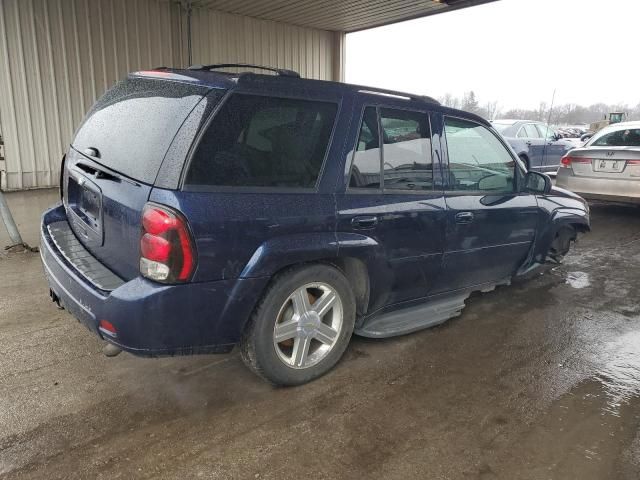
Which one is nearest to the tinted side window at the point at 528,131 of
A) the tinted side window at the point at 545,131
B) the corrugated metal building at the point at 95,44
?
the tinted side window at the point at 545,131

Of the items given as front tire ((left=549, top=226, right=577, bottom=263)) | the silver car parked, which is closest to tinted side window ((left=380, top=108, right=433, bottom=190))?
front tire ((left=549, top=226, right=577, bottom=263))

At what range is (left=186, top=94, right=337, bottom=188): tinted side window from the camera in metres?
2.56

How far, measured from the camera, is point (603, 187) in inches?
313

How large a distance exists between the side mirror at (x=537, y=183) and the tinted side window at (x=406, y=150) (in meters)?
1.35

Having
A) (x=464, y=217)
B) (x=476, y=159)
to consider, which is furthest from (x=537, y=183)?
(x=464, y=217)

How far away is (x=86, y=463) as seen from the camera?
2369mm

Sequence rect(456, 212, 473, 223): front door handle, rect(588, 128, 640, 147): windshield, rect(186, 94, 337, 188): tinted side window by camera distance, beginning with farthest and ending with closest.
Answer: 1. rect(588, 128, 640, 147): windshield
2. rect(456, 212, 473, 223): front door handle
3. rect(186, 94, 337, 188): tinted side window

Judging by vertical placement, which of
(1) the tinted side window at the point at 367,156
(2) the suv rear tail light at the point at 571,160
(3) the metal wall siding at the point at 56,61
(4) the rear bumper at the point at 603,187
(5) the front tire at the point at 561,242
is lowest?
(5) the front tire at the point at 561,242

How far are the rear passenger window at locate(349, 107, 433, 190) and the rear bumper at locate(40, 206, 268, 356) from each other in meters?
1.02

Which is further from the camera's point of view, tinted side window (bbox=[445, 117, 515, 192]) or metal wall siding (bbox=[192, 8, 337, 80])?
metal wall siding (bbox=[192, 8, 337, 80])

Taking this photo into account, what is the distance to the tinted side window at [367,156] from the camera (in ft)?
10.3

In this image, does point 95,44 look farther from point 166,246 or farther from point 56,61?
point 166,246

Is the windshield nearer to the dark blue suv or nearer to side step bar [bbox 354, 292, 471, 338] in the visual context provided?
the dark blue suv

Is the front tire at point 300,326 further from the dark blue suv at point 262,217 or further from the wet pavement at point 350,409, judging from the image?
the wet pavement at point 350,409
